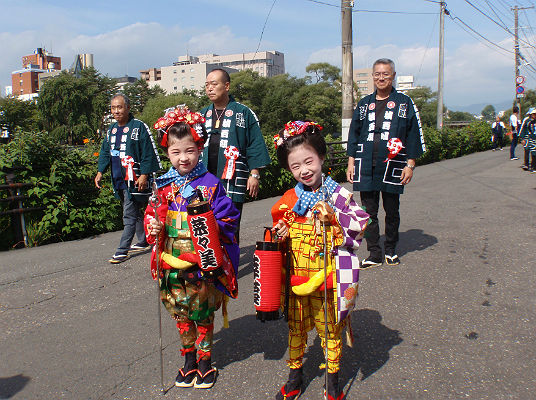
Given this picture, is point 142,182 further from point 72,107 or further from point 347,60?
point 72,107

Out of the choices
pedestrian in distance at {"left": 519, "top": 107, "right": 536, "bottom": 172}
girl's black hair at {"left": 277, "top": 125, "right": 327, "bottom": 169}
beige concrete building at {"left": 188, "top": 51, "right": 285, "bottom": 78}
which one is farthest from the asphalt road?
beige concrete building at {"left": 188, "top": 51, "right": 285, "bottom": 78}

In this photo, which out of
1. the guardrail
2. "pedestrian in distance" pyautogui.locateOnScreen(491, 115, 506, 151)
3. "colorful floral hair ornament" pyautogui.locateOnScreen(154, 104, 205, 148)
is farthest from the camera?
"pedestrian in distance" pyautogui.locateOnScreen(491, 115, 506, 151)

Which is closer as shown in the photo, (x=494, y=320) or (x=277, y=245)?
(x=277, y=245)

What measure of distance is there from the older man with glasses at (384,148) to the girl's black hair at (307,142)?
255 centimetres

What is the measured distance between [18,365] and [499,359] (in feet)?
11.2

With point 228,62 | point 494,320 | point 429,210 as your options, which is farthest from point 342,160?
point 228,62

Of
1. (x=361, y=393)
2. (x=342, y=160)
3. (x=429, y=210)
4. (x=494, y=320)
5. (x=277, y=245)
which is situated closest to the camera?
(x=277, y=245)

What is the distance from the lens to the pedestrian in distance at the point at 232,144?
454 centimetres

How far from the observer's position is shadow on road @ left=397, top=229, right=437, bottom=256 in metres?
5.92

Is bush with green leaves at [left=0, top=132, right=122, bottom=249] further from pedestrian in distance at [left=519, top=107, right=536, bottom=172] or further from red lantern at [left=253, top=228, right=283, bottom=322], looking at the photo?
pedestrian in distance at [left=519, top=107, right=536, bottom=172]

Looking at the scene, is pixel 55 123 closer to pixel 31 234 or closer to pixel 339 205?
pixel 31 234

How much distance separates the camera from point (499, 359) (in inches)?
123

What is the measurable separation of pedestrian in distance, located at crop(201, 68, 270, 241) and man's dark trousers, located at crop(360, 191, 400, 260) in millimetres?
1381

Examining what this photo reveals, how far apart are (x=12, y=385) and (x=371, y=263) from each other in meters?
3.67
